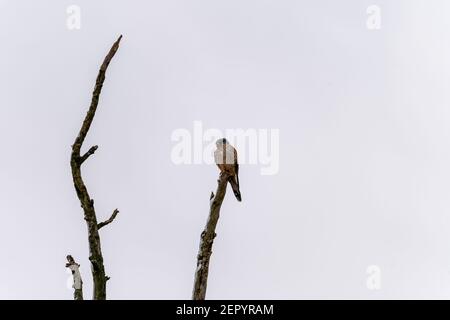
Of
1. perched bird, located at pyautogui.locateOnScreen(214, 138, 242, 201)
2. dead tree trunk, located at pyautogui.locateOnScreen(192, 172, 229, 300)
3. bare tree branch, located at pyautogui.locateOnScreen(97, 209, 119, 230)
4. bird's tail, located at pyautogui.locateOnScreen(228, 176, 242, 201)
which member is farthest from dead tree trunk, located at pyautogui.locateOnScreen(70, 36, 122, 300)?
bird's tail, located at pyautogui.locateOnScreen(228, 176, 242, 201)

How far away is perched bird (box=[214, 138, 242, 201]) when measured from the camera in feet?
58.8

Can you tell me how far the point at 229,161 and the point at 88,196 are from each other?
5.31 meters

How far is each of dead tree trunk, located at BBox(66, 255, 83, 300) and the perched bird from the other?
457 cm

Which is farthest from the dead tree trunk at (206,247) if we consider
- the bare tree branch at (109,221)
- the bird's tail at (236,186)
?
the bird's tail at (236,186)

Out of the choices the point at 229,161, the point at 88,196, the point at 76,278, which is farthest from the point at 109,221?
the point at 229,161

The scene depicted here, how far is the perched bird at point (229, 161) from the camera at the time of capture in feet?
58.8

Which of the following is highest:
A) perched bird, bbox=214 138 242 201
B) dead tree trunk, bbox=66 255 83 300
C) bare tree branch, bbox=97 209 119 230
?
perched bird, bbox=214 138 242 201

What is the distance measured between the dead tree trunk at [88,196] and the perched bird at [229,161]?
4.75m

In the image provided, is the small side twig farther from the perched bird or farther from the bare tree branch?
the perched bird

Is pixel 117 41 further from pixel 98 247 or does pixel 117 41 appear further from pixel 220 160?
pixel 220 160
